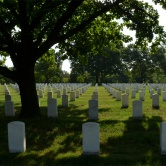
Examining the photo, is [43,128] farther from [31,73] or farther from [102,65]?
[102,65]

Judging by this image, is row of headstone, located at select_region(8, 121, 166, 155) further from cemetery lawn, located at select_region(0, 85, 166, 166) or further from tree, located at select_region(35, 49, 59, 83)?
Answer: tree, located at select_region(35, 49, 59, 83)

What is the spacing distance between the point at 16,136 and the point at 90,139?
2029mm

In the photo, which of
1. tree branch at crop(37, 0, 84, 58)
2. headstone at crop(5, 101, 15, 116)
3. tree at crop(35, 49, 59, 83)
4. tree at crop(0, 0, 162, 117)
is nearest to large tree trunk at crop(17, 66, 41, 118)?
tree at crop(0, 0, 162, 117)

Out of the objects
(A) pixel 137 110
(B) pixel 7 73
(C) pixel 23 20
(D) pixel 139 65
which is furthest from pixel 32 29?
(D) pixel 139 65

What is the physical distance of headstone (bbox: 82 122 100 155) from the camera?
8374 millimetres

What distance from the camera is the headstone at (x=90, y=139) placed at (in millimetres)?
8374

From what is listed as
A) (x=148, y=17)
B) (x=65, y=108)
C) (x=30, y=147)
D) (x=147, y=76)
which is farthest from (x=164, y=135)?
(x=147, y=76)

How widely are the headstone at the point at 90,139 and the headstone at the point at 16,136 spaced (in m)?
1.69

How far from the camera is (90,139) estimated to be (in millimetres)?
8398

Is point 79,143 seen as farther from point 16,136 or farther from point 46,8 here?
point 46,8

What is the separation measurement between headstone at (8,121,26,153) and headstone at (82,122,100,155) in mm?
1691

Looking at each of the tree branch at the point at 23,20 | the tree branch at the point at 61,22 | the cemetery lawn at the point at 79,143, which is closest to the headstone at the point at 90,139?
the cemetery lawn at the point at 79,143

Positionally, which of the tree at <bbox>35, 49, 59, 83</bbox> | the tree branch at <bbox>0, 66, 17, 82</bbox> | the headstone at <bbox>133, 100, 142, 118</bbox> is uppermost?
the tree at <bbox>35, 49, 59, 83</bbox>

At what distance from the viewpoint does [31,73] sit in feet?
43.8
